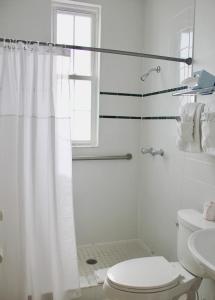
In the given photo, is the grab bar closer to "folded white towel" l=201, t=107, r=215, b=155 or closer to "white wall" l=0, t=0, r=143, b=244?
"white wall" l=0, t=0, r=143, b=244

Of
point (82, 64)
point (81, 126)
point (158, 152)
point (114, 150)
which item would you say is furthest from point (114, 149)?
point (82, 64)

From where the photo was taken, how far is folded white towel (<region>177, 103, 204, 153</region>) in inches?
67.1

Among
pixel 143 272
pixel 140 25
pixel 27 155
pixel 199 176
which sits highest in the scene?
pixel 140 25

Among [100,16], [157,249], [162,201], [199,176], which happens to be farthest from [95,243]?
[100,16]

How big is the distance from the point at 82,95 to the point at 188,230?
1.67 meters

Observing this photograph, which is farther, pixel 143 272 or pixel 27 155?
pixel 27 155

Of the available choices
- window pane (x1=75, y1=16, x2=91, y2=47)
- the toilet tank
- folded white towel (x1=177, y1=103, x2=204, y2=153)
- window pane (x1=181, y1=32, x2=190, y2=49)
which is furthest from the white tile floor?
window pane (x1=75, y1=16, x2=91, y2=47)

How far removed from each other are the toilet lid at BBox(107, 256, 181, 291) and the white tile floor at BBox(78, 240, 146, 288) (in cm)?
67

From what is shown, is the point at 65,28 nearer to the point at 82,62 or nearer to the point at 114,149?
the point at 82,62

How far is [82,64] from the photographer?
2744mm

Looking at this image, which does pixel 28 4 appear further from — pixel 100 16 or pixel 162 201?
pixel 162 201

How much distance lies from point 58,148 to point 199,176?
1.02 m

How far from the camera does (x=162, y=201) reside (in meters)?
2.47

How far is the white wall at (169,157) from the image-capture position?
6.18ft
